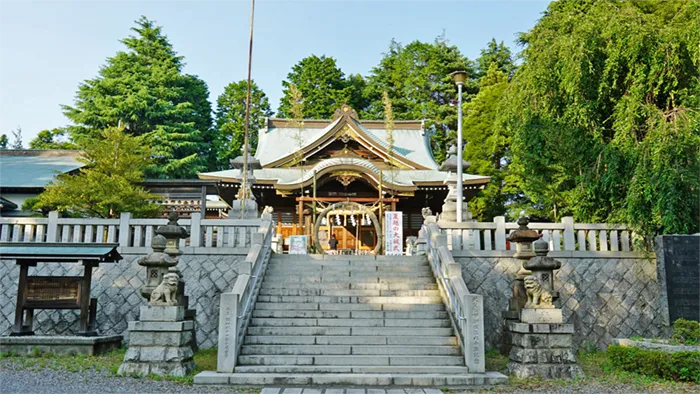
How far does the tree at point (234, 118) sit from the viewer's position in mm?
35094

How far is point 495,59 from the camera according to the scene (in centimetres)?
3434

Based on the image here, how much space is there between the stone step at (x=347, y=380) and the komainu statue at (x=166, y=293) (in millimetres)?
1303

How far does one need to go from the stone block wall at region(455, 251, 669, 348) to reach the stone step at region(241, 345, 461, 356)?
2.79 meters

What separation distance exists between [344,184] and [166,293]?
437 inches

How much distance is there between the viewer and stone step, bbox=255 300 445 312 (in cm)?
967

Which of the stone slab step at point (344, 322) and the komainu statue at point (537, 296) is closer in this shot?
the komainu statue at point (537, 296)

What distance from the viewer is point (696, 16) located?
34.7 ft

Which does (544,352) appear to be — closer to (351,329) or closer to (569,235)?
(351,329)

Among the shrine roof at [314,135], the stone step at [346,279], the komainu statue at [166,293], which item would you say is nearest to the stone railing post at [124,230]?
the stone step at [346,279]

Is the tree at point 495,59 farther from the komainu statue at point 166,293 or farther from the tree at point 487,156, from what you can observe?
the komainu statue at point 166,293

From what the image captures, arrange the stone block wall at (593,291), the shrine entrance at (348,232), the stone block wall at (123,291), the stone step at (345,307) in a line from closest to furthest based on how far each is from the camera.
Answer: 1. the stone step at (345,307)
2. the stone block wall at (123,291)
3. the stone block wall at (593,291)
4. the shrine entrance at (348,232)

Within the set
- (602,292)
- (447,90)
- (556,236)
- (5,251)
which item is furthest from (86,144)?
(447,90)

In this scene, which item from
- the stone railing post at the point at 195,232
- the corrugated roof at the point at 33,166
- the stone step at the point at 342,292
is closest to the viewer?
the stone step at the point at 342,292

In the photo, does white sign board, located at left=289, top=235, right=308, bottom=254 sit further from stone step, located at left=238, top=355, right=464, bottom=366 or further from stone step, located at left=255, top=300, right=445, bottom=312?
stone step, located at left=238, top=355, right=464, bottom=366
